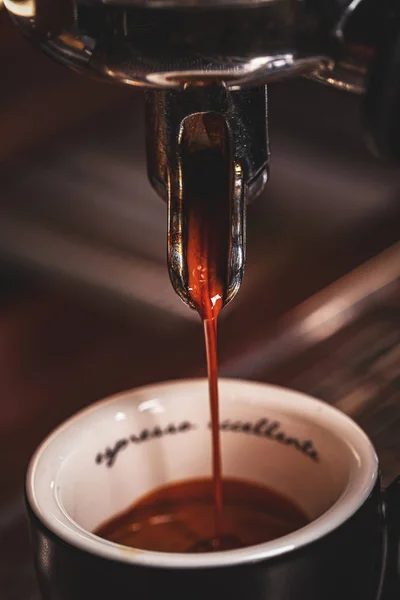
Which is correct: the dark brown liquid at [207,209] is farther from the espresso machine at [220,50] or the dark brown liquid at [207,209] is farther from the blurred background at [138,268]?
the blurred background at [138,268]

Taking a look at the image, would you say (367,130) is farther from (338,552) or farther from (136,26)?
(338,552)

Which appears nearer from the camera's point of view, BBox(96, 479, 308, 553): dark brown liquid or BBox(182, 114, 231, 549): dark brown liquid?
BBox(182, 114, 231, 549): dark brown liquid

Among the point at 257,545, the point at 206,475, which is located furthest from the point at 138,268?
the point at 257,545

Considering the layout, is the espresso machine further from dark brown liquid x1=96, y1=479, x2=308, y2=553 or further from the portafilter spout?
dark brown liquid x1=96, y1=479, x2=308, y2=553

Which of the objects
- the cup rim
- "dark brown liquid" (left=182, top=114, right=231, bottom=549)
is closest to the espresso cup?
the cup rim

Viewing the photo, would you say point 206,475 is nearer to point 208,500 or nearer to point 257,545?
point 208,500

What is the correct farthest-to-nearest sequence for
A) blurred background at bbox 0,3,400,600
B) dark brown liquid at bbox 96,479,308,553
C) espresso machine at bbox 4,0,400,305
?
blurred background at bbox 0,3,400,600
dark brown liquid at bbox 96,479,308,553
espresso machine at bbox 4,0,400,305

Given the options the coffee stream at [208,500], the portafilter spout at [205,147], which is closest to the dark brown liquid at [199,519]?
the coffee stream at [208,500]

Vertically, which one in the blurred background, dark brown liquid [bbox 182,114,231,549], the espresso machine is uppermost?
the espresso machine
